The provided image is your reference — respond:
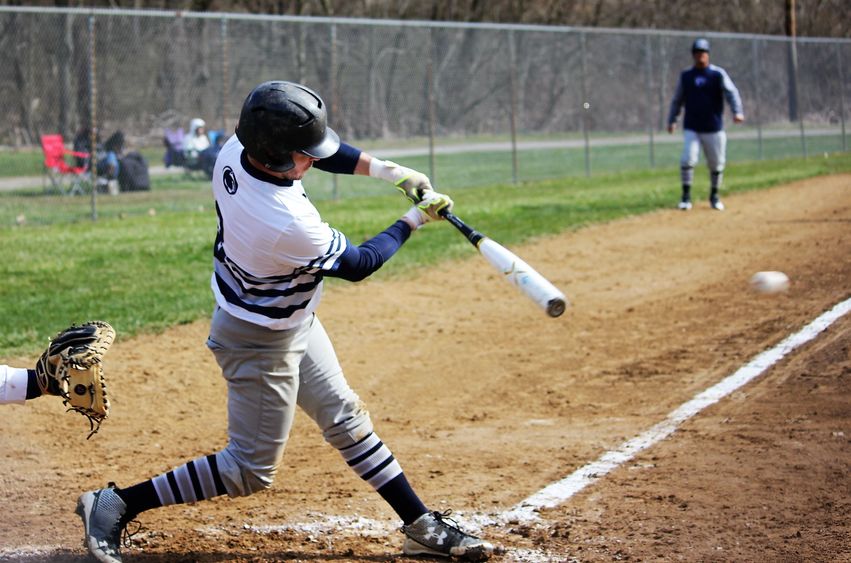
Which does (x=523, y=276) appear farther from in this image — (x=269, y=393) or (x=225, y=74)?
(x=225, y=74)

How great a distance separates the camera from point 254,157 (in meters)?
3.87

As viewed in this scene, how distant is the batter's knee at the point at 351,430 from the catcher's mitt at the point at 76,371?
958 millimetres

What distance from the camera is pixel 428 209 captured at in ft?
14.3

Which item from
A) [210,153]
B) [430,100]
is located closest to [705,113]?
Answer: [430,100]

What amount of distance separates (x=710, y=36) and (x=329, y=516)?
64.3 ft

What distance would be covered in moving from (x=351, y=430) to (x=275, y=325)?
1.81 ft

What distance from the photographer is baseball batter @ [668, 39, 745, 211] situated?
14219 mm

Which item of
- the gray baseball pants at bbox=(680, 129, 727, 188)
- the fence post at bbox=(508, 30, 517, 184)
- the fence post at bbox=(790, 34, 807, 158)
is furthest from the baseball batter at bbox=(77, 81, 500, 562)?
the fence post at bbox=(790, 34, 807, 158)

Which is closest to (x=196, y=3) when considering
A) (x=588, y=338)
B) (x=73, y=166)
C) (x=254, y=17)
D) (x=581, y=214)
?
(x=73, y=166)

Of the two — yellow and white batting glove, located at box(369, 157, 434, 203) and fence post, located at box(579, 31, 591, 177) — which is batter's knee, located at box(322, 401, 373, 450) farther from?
fence post, located at box(579, 31, 591, 177)

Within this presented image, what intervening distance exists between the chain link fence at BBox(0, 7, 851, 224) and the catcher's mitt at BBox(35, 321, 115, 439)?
32.4 feet

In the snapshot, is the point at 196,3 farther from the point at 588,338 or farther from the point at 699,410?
the point at 699,410

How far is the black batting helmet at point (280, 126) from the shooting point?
3.79m

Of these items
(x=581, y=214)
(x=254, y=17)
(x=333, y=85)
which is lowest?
(x=581, y=214)
